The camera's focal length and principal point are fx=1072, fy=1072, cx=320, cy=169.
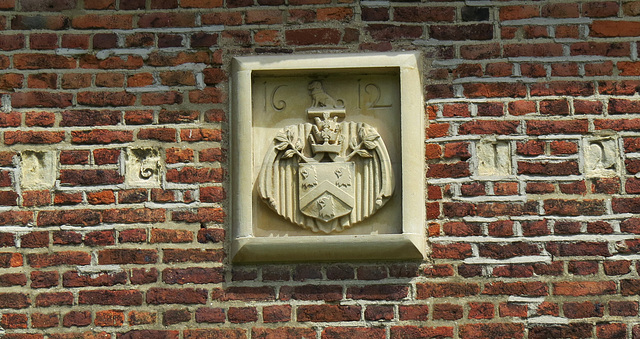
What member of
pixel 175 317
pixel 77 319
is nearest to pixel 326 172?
pixel 175 317

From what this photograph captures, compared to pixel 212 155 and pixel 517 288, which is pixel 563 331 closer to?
pixel 517 288

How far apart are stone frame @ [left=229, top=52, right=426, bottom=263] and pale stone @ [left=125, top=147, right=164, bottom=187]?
33cm

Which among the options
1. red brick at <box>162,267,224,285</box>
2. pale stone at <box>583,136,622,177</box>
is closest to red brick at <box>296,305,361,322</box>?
red brick at <box>162,267,224,285</box>

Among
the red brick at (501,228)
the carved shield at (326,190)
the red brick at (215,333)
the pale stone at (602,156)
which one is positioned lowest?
the red brick at (215,333)

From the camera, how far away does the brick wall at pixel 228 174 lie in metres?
4.55

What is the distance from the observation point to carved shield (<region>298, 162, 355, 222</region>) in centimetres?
461

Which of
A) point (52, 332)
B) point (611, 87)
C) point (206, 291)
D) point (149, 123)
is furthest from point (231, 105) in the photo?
point (611, 87)

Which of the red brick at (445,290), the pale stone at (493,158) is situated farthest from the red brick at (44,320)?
the pale stone at (493,158)

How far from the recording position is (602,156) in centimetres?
466

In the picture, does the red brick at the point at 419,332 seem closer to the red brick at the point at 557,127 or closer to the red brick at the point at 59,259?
the red brick at the point at 557,127

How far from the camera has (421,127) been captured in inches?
184

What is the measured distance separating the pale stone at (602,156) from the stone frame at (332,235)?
0.72 m

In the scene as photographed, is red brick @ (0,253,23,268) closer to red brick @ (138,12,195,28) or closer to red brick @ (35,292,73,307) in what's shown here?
red brick @ (35,292,73,307)

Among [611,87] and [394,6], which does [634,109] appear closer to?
[611,87]
